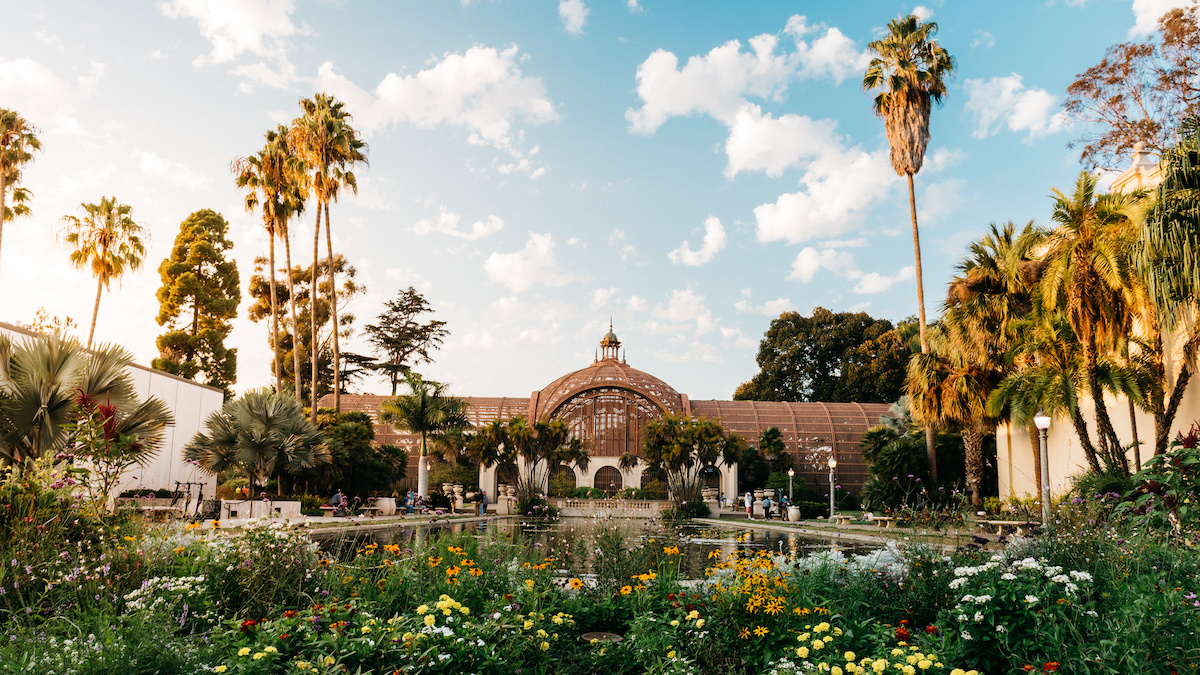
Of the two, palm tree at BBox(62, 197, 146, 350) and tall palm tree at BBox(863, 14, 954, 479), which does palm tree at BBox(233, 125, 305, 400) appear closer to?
palm tree at BBox(62, 197, 146, 350)

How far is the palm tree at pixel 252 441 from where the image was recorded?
2083cm

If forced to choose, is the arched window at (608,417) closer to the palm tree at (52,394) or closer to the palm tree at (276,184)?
the palm tree at (276,184)

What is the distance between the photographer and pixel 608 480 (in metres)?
39.7

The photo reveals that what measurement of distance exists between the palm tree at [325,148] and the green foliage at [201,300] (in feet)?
44.5

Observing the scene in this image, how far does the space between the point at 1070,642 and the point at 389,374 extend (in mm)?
52096

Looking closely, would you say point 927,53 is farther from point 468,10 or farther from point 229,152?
point 229,152

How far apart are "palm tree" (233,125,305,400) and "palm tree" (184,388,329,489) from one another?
7.07 m

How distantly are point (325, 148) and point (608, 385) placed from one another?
1858cm

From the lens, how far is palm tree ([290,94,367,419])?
28.0 meters

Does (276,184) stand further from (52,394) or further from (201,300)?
(52,394)

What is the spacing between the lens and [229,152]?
28953 millimetres

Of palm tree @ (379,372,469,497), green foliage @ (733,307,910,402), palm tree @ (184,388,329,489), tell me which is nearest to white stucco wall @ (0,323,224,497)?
palm tree @ (184,388,329,489)

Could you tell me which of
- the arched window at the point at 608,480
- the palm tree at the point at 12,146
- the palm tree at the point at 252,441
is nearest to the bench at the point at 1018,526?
the palm tree at the point at 252,441

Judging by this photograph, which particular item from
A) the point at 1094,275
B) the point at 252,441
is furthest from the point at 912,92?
the point at 252,441
